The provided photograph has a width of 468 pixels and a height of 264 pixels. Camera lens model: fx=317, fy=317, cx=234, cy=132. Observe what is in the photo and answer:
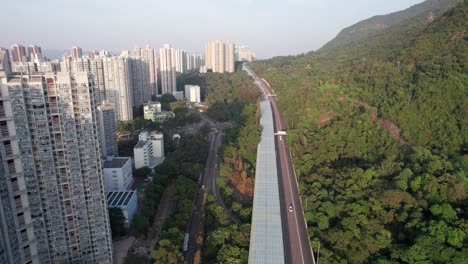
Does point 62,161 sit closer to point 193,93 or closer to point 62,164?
point 62,164

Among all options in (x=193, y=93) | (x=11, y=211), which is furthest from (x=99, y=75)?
(x=11, y=211)

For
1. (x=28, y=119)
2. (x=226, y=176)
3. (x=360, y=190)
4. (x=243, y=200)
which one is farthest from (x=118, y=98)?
(x=360, y=190)

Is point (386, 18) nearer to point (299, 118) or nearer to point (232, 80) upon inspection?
point (232, 80)

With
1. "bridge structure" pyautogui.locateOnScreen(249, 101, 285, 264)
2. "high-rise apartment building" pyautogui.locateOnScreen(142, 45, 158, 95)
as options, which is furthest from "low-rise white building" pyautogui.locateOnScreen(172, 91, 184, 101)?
"bridge structure" pyautogui.locateOnScreen(249, 101, 285, 264)

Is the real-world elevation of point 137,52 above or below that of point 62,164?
above

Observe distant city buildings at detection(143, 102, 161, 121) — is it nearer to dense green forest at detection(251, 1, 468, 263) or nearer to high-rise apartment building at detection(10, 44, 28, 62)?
high-rise apartment building at detection(10, 44, 28, 62)

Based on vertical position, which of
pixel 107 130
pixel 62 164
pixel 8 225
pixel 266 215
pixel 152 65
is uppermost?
pixel 152 65
